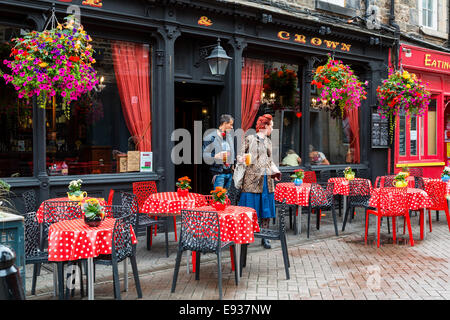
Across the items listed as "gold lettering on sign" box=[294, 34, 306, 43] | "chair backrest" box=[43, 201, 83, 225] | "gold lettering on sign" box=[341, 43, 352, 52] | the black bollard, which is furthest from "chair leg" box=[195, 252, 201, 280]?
"gold lettering on sign" box=[341, 43, 352, 52]

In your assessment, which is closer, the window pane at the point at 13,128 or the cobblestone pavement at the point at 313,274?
the cobblestone pavement at the point at 313,274

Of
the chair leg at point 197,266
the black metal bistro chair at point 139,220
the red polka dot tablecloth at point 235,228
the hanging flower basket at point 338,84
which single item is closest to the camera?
the red polka dot tablecloth at point 235,228

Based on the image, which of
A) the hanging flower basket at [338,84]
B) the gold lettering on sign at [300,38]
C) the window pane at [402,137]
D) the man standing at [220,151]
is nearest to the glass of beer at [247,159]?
the man standing at [220,151]

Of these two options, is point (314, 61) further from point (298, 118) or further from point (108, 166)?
point (108, 166)

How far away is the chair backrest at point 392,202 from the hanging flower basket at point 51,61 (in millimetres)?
5082

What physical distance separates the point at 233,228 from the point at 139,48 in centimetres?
462

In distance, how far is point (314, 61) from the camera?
10930 mm

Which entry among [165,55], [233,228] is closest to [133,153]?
[165,55]

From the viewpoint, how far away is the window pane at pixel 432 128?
14.6 metres

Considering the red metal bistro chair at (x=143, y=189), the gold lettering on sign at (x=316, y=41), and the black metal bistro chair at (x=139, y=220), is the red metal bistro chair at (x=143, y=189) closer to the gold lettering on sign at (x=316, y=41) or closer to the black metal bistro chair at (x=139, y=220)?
the black metal bistro chair at (x=139, y=220)

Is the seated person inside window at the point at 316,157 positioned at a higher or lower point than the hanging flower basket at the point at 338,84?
lower

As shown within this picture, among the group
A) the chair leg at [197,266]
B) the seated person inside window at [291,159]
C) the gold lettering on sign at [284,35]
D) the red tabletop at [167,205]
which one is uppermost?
the gold lettering on sign at [284,35]

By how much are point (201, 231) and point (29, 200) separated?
3006 millimetres

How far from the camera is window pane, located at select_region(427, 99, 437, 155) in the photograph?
48.1ft
